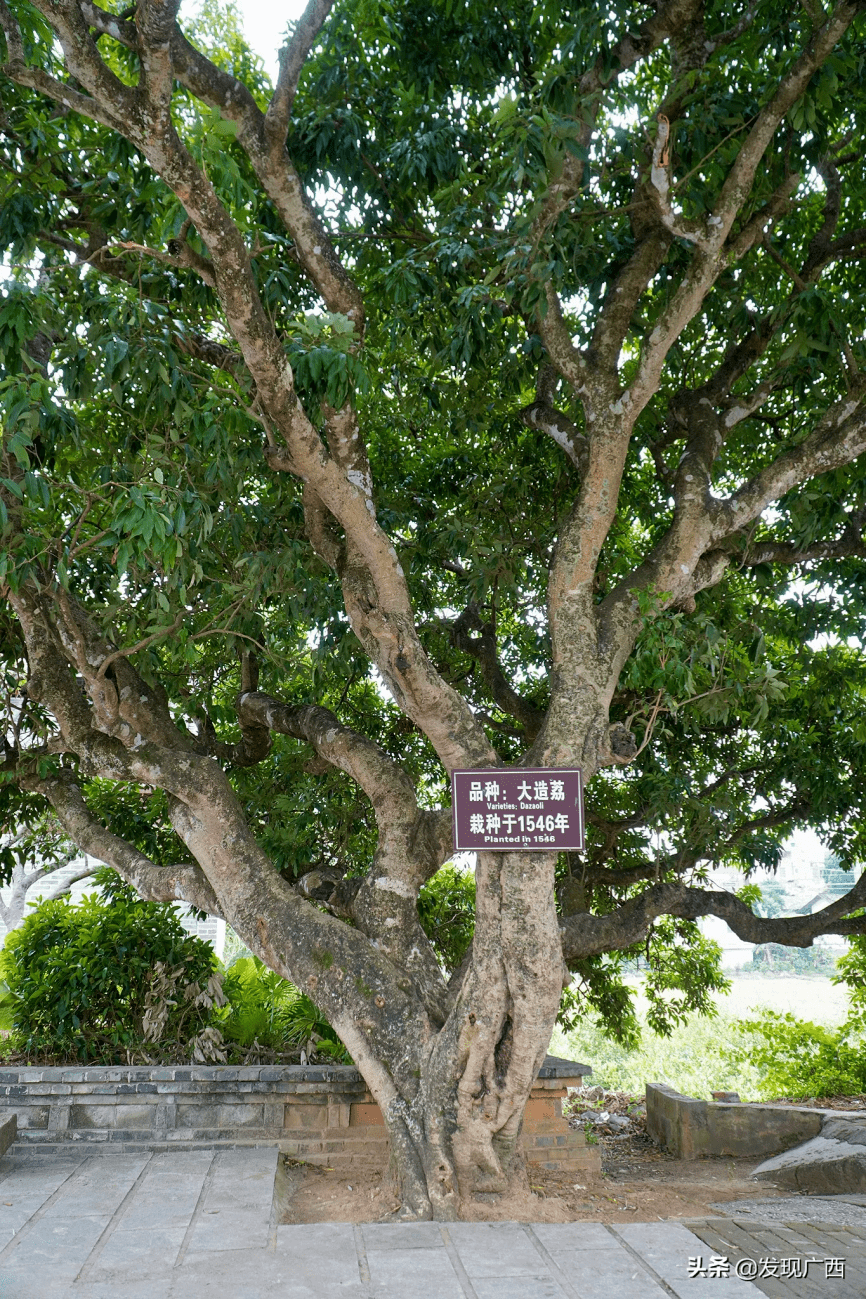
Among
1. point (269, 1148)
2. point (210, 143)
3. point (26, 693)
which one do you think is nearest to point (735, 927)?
point (269, 1148)

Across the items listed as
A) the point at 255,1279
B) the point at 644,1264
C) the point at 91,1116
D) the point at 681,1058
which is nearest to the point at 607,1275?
the point at 644,1264

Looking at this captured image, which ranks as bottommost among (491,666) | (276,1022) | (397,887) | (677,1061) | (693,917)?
(677,1061)

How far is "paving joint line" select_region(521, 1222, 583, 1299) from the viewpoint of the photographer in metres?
3.35

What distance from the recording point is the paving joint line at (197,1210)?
3713 mm

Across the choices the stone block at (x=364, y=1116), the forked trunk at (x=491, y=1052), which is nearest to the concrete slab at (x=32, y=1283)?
the forked trunk at (x=491, y=1052)

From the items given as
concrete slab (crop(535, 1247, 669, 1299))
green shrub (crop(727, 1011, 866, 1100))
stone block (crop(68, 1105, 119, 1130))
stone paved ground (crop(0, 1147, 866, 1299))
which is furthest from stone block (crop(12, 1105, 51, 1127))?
green shrub (crop(727, 1011, 866, 1100))

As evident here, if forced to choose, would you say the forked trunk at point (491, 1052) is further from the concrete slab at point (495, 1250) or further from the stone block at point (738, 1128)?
the stone block at point (738, 1128)

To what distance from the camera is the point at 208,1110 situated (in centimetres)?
561

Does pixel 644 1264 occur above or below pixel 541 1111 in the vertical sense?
below

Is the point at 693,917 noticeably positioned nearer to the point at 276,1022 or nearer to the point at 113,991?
the point at 276,1022

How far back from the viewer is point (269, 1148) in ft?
17.8

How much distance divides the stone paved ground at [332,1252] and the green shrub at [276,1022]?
1.58 metres

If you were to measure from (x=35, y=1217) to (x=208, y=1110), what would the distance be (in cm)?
154

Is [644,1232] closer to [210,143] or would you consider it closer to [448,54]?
[210,143]
